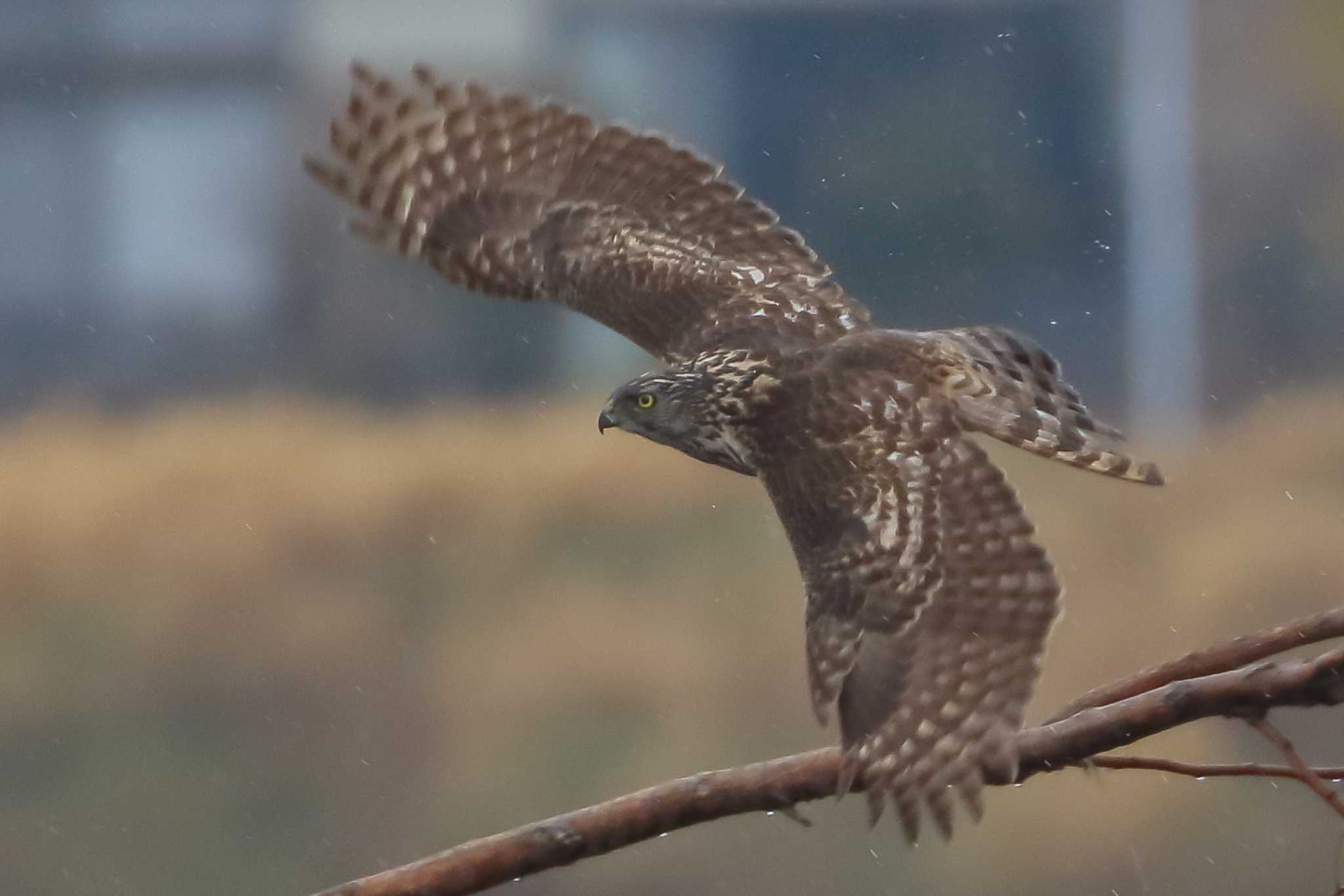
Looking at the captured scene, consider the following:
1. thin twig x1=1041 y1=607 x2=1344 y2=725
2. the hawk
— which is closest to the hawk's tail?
the hawk

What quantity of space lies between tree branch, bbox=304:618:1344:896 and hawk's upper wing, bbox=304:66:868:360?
45 cm

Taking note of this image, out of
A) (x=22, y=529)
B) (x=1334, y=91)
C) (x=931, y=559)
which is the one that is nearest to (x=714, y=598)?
(x=22, y=529)

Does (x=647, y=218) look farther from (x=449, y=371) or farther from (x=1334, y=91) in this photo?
(x=1334, y=91)

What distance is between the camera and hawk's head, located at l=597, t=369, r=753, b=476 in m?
1.13

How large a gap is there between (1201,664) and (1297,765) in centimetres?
9

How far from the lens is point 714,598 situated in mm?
2811

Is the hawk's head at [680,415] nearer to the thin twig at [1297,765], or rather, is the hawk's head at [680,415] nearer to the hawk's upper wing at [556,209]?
the hawk's upper wing at [556,209]

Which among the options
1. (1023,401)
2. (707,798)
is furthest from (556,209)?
(707,798)

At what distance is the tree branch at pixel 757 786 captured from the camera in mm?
909

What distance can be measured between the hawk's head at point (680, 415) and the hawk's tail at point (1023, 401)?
0.16 m

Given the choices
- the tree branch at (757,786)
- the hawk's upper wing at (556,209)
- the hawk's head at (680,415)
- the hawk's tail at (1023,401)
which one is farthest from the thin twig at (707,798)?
the hawk's upper wing at (556,209)

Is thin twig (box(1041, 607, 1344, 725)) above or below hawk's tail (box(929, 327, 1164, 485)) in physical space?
below

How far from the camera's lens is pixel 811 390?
1103 millimetres

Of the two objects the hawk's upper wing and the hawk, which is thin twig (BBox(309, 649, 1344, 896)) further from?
the hawk's upper wing
